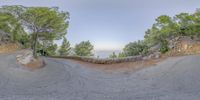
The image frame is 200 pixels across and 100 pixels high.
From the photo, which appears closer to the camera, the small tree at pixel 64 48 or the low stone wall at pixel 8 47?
the low stone wall at pixel 8 47

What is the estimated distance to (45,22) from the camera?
1973cm

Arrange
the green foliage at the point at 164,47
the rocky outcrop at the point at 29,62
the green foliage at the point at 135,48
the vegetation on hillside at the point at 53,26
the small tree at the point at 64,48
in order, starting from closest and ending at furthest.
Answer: the rocky outcrop at the point at 29,62, the green foliage at the point at 164,47, the vegetation on hillside at the point at 53,26, the green foliage at the point at 135,48, the small tree at the point at 64,48

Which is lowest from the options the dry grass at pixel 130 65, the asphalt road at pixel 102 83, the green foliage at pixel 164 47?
the asphalt road at pixel 102 83

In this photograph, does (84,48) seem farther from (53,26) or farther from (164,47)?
(164,47)

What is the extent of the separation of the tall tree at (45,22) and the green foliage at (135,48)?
21.3 feet

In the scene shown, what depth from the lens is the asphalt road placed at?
9266 mm

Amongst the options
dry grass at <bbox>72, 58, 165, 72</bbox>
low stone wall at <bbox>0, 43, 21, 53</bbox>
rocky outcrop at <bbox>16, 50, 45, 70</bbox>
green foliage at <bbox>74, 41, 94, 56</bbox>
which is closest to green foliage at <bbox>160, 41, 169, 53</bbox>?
dry grass at <bbox>72, 58, 165, 72</bbox>

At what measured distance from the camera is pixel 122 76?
13.6 meters

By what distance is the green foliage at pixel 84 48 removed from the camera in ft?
105

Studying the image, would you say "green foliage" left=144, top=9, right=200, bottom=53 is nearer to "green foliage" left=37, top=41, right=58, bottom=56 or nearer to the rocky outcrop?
the rocky outcrop

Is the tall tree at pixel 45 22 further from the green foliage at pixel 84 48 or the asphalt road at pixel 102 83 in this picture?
the green foliage at pixel 84 48

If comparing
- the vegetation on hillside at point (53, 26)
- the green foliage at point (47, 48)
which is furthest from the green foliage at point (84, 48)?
the vegetation on hillside at point (53, 26)

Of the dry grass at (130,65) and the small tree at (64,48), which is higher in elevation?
the small tree at (64,48)

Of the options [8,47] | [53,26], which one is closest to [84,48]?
[53,26]
